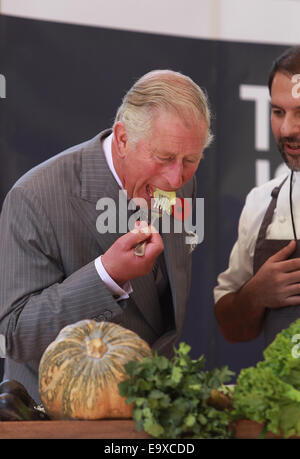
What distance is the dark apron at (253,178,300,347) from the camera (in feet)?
8.23

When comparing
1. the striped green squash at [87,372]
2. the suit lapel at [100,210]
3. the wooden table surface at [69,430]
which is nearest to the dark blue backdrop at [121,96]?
the suit lapel at [100,210]

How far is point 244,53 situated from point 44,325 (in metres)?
1.58

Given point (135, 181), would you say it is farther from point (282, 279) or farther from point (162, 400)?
point (162, 400)

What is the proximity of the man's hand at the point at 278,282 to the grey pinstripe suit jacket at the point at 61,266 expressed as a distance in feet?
0.99

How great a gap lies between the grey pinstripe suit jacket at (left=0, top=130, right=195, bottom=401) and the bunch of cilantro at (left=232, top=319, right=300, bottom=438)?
611 millimetres

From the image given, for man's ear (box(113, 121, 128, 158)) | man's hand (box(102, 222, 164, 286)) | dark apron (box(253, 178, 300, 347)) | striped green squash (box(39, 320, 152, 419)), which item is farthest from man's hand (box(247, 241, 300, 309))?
striped green squash (box(39, 320, 152, 419))

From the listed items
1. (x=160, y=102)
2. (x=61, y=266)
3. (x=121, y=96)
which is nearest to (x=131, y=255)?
(x=61, y=266)

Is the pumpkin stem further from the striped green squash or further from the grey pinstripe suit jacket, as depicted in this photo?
the grey pinstripe suit jacket

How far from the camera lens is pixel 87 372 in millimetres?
1348

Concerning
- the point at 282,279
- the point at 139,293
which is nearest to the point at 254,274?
the point at 282,279

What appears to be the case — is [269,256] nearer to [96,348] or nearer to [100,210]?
[100,210]

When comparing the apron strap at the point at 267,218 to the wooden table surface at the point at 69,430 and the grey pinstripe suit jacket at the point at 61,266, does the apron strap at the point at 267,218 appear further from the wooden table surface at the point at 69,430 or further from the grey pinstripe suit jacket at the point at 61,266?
the wooden table surface at the point at 69,430

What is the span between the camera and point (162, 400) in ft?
3.96

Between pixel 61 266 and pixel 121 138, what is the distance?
45 cm
